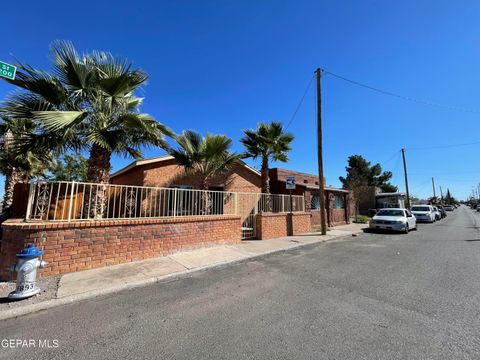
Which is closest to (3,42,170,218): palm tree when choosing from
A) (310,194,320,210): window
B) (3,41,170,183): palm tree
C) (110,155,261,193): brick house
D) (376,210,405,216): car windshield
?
(3,41,170,183): palm tree

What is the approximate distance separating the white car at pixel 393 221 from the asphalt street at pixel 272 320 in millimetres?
9243

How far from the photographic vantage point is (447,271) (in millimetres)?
6062

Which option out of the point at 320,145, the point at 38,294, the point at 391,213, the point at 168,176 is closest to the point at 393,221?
the point at 391,213

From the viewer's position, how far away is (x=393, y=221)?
47.4 ft

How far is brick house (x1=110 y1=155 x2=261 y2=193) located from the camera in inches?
455

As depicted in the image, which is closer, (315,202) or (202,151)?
(202,151)

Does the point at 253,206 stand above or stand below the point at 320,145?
below

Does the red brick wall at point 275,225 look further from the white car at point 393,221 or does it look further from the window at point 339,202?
the window at point 339,202

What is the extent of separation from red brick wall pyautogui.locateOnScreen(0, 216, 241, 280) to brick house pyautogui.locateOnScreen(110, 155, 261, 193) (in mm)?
4826

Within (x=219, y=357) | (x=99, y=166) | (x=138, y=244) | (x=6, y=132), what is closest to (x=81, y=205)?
(x=99, y=166)

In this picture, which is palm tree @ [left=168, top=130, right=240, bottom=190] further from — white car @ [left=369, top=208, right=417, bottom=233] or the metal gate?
white car @ [left=369, top=208, right=417, bottom=233]

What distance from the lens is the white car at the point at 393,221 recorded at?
14281mm

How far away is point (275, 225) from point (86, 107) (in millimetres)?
9018

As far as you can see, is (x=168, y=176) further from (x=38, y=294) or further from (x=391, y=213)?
(x=391, y=213)
